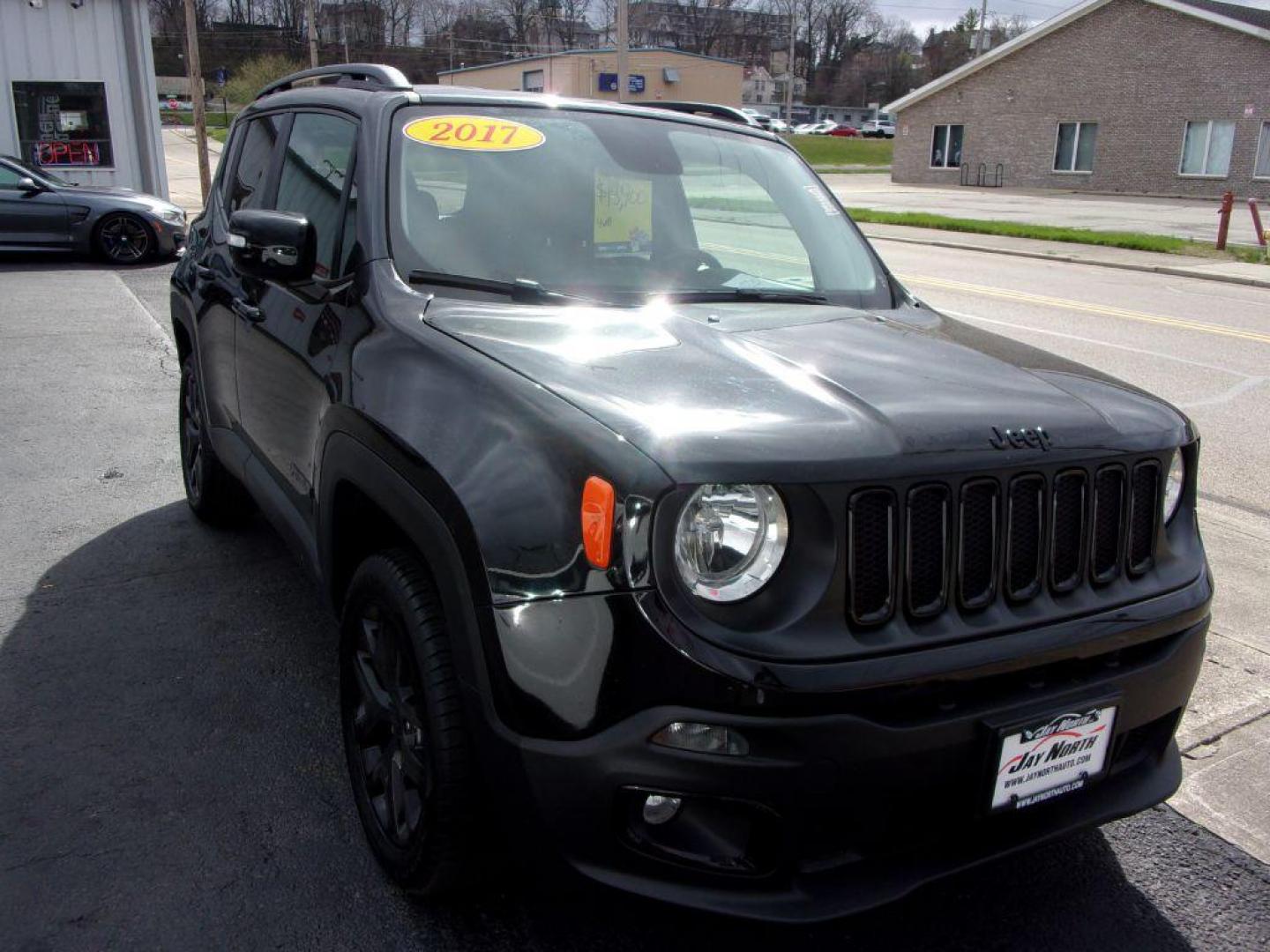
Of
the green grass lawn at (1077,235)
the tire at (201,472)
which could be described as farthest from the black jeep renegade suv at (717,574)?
the green grass lawn at (1077,235)

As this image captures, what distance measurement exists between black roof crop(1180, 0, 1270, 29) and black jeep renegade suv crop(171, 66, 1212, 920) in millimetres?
41417

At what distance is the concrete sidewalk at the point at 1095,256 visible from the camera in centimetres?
1736

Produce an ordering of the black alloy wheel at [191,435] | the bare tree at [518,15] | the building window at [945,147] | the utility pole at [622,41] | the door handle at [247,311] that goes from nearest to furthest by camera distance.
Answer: the door handle at [247,311], the black alloy wheel at [191,435], the utility pole at [622,41], the building window at [945,147], the bare tree at [518,15]

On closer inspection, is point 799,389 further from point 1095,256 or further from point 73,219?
point 1095,256

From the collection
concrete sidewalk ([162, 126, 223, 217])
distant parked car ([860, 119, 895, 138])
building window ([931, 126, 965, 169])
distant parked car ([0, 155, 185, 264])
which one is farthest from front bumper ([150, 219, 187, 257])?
distant parked car ([860, 119, 895, 138])

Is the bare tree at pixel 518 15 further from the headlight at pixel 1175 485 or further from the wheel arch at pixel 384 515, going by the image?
the headlight at pixel 1175 485

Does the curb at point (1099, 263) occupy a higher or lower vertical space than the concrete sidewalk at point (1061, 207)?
lower

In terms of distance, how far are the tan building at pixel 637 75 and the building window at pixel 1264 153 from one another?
27026 mm

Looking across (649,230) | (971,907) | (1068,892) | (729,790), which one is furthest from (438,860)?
(649,230)

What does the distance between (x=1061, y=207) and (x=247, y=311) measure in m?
33.4

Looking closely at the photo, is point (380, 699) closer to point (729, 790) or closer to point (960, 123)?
point (729, 790)

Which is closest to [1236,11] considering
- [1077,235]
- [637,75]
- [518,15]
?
[1077,235]

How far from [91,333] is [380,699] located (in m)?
9.13

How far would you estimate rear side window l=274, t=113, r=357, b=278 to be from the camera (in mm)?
3305
